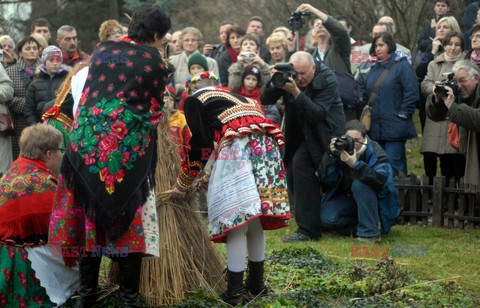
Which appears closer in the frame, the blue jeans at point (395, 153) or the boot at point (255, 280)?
the boot at point (255, 280)

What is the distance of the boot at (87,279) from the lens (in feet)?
18.9

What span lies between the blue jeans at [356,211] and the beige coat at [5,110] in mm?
4002

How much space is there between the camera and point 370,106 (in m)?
10.2

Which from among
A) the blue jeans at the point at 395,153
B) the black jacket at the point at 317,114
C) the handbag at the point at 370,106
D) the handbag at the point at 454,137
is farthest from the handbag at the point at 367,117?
the black jacket at the point at 317,114

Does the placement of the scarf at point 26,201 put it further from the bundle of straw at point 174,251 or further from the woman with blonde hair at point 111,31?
the woman with blonde hair at point 111,31

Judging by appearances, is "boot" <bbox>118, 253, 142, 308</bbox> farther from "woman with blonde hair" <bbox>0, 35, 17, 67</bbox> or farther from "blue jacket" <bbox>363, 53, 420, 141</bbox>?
"woman with blonde hair" <bbox>0, 35, 17, 67</bbox>

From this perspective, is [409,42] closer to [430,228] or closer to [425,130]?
[425,130]

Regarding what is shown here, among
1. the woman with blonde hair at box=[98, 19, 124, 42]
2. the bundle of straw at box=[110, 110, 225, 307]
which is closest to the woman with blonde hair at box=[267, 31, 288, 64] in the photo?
the woman with blonde hair at box=[98, 19, 124, 42]

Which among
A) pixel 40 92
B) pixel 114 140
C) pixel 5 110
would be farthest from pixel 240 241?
pixel 5 110

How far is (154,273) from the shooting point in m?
6.16

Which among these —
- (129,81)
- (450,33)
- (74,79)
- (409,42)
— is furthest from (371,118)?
(129,81)

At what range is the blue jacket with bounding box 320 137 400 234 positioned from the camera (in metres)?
8.68

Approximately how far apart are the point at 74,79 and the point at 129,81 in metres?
1.20

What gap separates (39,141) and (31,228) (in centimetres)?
62
